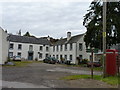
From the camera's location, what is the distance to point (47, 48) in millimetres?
63000

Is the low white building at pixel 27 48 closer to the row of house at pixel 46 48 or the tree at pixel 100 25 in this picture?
the row of house at pixel 46 48

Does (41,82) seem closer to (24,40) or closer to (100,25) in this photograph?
(100,25)

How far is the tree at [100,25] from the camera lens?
102ft

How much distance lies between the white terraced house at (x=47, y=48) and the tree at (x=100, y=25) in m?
13.6

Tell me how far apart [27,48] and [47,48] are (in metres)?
7.91

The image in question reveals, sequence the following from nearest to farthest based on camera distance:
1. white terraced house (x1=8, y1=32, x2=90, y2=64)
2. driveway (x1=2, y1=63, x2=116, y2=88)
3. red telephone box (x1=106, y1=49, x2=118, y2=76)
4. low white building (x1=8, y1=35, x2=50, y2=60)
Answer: driveway (x1=2, y1=63, x2=116, y2=88) → red telephone box (x1=106, y1=49, x2=118, y2=76) → white terraced house (x1=8, y1=32, x2=90, y2=64) → low white building (x1=8, y1=35, x2=50, y2=60)

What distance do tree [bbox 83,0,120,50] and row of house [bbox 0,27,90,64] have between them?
44.7 ft

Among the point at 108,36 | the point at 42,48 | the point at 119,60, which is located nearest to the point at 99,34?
the point at 108,36

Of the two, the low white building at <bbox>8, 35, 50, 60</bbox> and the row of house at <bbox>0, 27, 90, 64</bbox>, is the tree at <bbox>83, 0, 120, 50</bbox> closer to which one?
the row of house at <bbox>0, 27, 90, 64</bbox>

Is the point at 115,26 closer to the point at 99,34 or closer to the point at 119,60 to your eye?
the point at 99,34

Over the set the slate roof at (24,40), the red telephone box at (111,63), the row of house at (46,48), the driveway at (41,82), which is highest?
the slate roof at (24,40)

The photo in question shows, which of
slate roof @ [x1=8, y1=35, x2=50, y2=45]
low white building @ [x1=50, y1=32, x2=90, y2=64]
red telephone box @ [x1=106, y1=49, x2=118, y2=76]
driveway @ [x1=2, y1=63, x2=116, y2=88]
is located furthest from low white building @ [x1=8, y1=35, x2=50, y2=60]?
red telephone box @ [x1=106, y1=49, x2=118, y2=76]

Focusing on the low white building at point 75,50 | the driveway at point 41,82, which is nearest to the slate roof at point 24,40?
the low white building at point 75,50

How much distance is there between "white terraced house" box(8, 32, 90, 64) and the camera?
4876 centimetres
